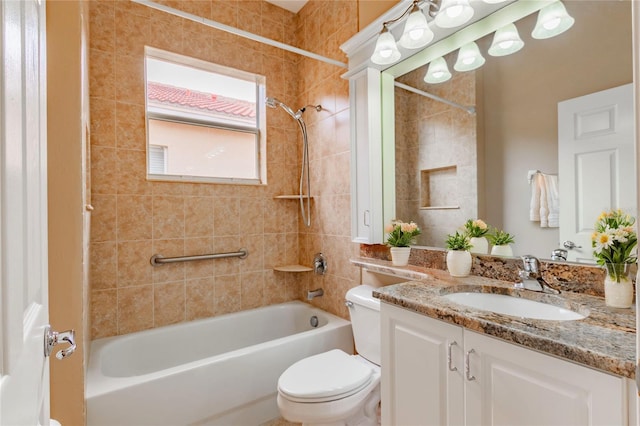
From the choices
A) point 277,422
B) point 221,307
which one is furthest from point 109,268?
point 277,422

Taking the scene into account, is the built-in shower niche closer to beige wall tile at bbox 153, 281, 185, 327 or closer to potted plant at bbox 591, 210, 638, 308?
potted plant at bbox 591, 210, 638, 308

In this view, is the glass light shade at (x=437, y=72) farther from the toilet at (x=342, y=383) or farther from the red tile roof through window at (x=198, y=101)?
the red tile roof through window at (x=198, y=101)

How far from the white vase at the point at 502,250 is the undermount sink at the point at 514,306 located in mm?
236

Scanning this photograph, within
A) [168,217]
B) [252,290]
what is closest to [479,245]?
[252,290]

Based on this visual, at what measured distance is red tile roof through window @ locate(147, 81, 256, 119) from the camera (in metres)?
2.26

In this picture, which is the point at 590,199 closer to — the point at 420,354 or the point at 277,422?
the point at 420,354

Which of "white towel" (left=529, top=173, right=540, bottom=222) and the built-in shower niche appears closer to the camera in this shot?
"white towel" (left=529, top=173, right=540, bottom=222)

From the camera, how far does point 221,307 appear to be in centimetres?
240

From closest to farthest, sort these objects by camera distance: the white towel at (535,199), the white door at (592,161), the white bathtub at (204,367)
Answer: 1. the white door at (592,161)
2. the white towel at (535,199)
3. the white bathtub at (204,367)

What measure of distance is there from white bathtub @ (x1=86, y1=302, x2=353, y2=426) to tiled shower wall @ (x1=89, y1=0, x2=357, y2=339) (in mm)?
121

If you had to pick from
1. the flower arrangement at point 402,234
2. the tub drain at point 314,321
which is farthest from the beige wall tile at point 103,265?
the flower arrangement at point 402,234

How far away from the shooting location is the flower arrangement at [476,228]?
143 cm

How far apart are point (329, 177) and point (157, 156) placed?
1.26 meters

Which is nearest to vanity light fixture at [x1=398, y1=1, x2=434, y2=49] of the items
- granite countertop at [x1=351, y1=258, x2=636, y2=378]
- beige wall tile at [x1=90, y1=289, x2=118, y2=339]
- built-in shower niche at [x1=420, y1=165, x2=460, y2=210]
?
built-in shower niche at [x1=420, y1=165, x2=460, y2=210]
